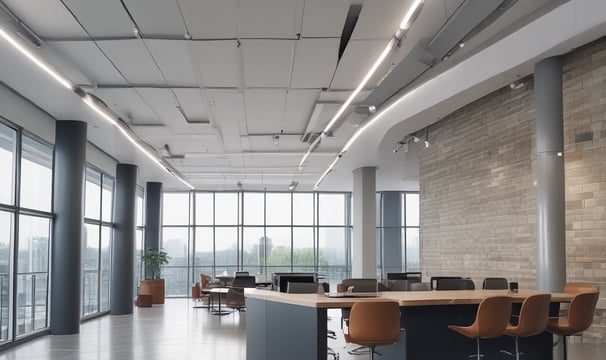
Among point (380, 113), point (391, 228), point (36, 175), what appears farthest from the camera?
point (391, 228)

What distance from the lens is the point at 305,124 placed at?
12.8 m

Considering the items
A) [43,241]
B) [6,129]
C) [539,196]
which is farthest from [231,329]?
[539,196]

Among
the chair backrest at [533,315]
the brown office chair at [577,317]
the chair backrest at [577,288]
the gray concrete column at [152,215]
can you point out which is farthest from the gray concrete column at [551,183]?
the gray concrete column at [152,215]

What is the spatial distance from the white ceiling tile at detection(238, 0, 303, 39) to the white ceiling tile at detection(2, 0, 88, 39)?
6.38ft

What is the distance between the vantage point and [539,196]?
8.51m

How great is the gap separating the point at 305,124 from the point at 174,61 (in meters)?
4.57

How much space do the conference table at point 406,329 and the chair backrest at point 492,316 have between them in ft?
0.68

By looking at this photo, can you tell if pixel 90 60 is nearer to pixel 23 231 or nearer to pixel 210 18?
pixel 210 18

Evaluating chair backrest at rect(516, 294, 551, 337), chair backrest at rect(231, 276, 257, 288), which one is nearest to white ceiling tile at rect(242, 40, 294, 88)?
chair backrest at rect(516, 294, 551, 337)

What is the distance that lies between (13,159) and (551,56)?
28.4 feet

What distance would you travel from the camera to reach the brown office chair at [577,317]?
6.02 meters

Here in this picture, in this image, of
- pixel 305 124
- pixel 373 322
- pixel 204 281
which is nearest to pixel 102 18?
pixel 373 322

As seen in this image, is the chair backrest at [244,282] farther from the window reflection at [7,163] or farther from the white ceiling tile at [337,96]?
the window reflection at [7,163]

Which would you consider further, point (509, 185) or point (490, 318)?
point (509, 185)
